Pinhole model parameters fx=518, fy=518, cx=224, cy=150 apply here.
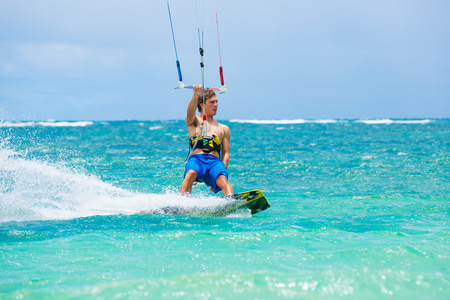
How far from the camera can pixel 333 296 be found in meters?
3.73

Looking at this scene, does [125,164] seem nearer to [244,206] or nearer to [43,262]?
[244,206]

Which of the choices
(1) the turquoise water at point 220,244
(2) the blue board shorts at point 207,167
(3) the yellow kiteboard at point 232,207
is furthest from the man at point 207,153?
(1) the turquoise water at point 220,244

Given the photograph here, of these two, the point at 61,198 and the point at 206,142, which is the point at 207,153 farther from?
the point at 61,198

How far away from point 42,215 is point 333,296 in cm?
475

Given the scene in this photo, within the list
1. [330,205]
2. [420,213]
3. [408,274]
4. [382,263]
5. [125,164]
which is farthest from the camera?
[125,164]

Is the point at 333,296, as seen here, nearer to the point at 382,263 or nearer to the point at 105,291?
the point at 382,263

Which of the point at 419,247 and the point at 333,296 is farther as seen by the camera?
the point at 419,247

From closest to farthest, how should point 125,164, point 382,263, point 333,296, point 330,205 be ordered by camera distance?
1. point 333,296
2. point 382,263
3. point 330,205
4. point 125,164

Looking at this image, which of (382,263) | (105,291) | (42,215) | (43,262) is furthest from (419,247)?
(42,215)

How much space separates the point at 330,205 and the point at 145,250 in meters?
4.26

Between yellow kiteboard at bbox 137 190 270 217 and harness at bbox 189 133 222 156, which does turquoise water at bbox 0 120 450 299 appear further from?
harness at bbox 189 133 222 156

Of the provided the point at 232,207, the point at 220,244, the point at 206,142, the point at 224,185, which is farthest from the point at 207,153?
the point at 220,244

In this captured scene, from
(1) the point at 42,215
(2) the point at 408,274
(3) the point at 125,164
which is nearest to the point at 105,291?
(2) the point at 408,274

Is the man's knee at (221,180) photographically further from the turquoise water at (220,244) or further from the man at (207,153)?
the turquoise water at (220,244)
